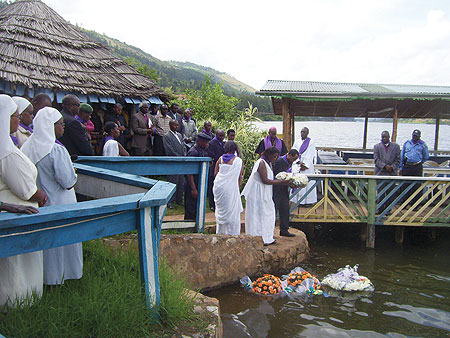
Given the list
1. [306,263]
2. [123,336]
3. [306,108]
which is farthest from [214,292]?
[306,108]

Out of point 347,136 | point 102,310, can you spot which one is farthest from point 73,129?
point 347,136

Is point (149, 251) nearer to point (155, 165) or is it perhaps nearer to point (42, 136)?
point (42, 136)

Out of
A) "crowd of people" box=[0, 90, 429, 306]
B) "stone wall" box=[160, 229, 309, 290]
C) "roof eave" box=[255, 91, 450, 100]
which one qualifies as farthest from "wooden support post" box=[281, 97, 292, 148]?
"stone wall" box=[160, 229, 309, 290]

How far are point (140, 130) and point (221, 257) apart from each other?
364 cm

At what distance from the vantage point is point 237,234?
708 centimetres

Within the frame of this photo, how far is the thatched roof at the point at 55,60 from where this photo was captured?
335 inches

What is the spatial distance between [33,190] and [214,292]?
390 cm

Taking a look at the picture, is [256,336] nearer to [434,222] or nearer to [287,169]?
[287,169]

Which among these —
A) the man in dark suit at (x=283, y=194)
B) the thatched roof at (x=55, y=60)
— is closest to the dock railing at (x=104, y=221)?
the man in dark suit at (x=283, y=194)

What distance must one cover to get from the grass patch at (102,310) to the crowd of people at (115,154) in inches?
5.8

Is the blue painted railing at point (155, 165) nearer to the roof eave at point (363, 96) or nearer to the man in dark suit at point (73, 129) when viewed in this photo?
the man in dark suit at point (73, 129)

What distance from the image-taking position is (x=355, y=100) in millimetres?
11922

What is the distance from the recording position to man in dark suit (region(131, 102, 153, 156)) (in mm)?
8688

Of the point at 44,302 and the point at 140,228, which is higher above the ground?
the point at 140,228
